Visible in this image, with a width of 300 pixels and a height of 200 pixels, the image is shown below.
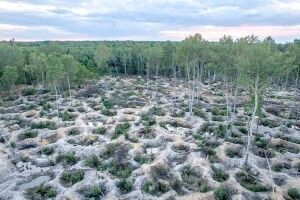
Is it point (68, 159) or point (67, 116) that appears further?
point (67, 116)

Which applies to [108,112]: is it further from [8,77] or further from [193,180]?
[193,180]

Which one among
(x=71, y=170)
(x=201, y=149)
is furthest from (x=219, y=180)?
(x=71, y=170)

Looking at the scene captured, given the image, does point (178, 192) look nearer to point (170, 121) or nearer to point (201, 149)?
point (201, 149)

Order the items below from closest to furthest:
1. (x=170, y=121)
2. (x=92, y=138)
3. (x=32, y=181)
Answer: (x=32, y=181) → (x=92, y=138) → (x=170, y=121)

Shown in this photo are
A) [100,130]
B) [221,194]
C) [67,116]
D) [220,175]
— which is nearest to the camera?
[221,194]

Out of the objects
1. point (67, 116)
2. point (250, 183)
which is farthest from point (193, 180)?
point (67, 116)

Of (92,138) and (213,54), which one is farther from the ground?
(213,54)
